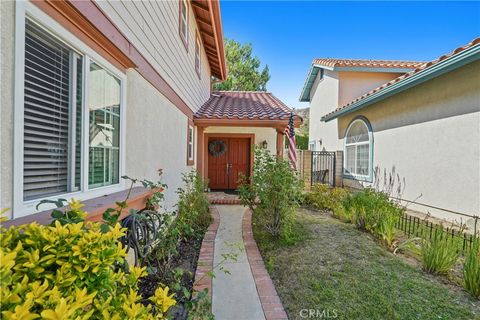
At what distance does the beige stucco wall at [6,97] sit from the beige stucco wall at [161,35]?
1188mm

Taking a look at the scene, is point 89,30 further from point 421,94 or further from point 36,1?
point 421,94

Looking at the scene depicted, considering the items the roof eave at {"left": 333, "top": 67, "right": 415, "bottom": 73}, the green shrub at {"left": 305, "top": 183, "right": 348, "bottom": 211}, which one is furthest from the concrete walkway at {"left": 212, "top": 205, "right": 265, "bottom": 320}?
the roof eave at {"left": 333, "top": 67, "right": 415, "bottom": 73}

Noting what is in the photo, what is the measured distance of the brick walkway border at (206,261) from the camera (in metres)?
3.25

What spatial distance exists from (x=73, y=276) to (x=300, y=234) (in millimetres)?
4755

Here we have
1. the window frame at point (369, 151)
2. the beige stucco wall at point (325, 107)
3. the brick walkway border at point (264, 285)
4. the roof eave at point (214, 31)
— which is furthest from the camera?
the beige stucco wall at point (325, 107)

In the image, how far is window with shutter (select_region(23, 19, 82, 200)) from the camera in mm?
1664

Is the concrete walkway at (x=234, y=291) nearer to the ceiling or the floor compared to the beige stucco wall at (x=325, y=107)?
nearer to the floor

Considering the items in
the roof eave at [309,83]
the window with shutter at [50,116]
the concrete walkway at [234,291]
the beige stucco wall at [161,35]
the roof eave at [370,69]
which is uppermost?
the roof eave at [309,83]

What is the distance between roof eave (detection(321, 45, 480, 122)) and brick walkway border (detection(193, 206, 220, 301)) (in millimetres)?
6372

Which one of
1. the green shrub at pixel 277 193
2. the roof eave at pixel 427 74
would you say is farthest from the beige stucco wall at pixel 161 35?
the roof eave at pixel 427 74

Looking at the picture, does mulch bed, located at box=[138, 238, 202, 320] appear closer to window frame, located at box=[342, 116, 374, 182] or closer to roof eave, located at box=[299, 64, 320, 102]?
window frame, located at box=[342, 116, 374, 182]

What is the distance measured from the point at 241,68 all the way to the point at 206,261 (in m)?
24.1

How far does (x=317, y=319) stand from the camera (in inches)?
105

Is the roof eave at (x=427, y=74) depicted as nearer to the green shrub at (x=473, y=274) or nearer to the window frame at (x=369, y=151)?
the window frame at (x=369, y=151)
